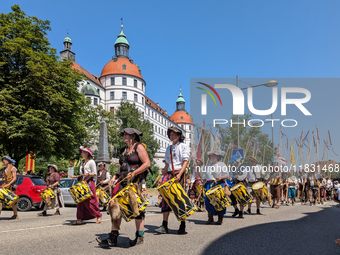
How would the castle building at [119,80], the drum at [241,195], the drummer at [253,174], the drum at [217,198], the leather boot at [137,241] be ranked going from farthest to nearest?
the castle building at [119,80]
the drummer at [253,174]
the drum at [241,195]
the drum at [217,198]
the leather boot at [137,241]

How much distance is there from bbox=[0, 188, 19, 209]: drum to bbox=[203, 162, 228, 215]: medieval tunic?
5489 mm

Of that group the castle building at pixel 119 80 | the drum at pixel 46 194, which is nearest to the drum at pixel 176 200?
the drum at pixel 46 194

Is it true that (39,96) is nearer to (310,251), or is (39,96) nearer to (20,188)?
(20,188)

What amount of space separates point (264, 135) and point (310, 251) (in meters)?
76.9

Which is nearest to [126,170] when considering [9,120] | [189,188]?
[189,188]

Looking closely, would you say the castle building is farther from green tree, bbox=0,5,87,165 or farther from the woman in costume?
the woman in costume

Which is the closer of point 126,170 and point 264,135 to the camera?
point 126,170

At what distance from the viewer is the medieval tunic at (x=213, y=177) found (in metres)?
8.05

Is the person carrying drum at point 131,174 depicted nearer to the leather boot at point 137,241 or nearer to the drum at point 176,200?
the leather boot at point 137,241

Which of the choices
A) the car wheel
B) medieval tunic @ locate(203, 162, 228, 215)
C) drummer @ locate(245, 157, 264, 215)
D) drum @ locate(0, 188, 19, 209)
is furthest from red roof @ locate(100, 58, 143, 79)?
medieval tunic @ locate(203, 162, 228, 215)

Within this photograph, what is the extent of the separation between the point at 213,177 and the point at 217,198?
63 cm

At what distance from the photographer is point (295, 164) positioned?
31.0 metres

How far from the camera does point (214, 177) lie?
8250mm

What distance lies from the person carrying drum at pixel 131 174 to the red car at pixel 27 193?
984 centimetres
